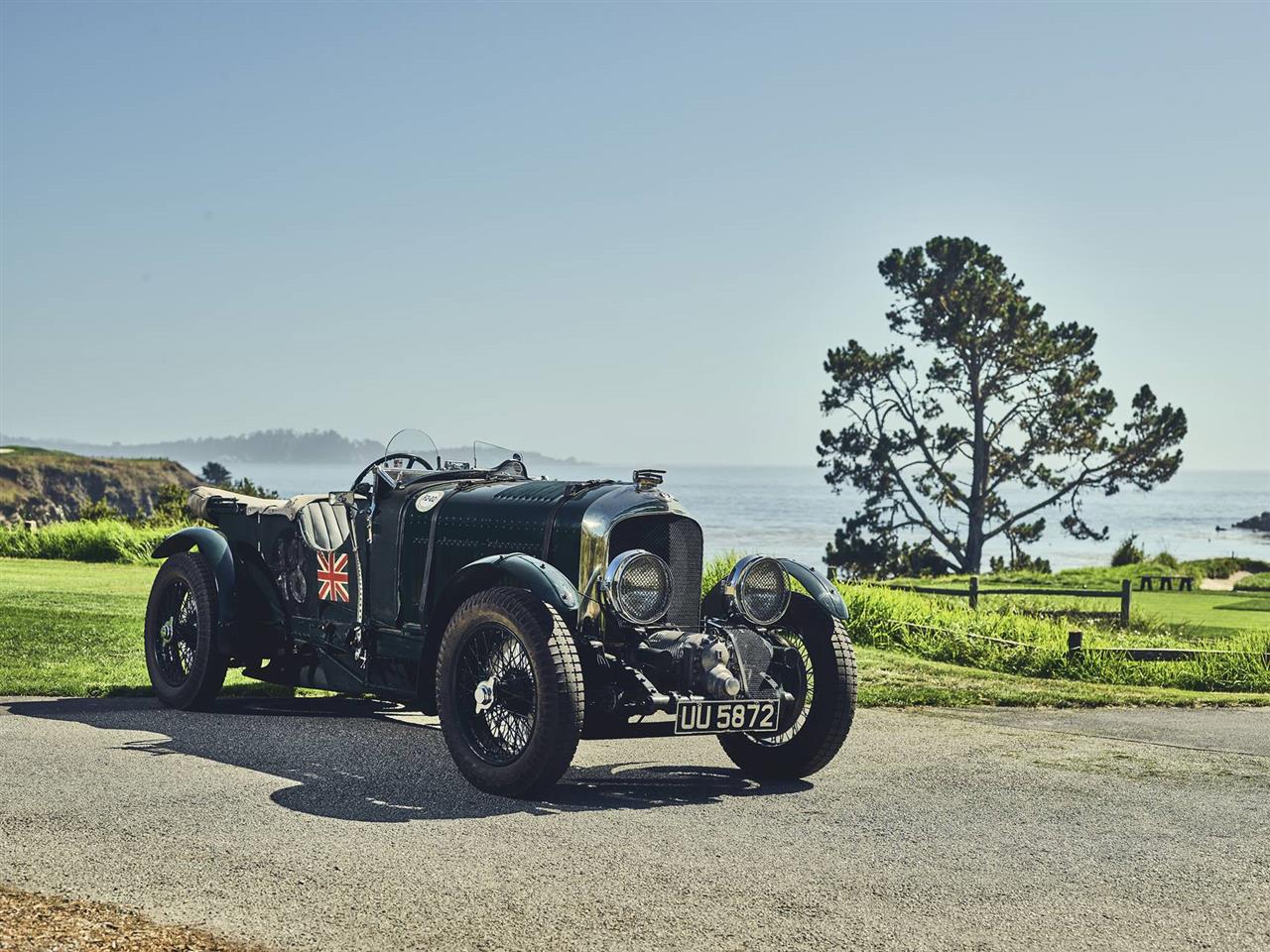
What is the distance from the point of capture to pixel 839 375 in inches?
1960

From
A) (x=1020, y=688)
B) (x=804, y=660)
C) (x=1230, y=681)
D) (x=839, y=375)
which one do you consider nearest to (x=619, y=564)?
(x=804, y=660)

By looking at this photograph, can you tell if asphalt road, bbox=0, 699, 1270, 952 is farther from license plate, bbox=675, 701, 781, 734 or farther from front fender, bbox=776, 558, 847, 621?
front fender, bbox=776, 558, 847, 621

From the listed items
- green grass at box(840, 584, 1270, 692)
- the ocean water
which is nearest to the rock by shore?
the ocean water

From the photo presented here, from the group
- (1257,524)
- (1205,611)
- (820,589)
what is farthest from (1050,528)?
(820,589)

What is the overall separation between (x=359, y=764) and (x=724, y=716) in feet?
7.04

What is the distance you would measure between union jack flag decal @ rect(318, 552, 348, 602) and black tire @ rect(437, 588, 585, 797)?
1668 mm

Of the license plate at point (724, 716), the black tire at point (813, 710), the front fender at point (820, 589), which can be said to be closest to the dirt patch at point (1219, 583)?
the front fender at point (820, 589)

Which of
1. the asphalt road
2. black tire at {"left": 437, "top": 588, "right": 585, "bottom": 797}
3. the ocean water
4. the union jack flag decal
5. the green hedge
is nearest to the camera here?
the asphalt road

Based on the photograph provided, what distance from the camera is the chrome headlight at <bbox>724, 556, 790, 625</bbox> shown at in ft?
26.7

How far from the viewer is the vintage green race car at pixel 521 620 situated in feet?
24.6

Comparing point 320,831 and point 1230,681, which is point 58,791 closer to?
point 320,831

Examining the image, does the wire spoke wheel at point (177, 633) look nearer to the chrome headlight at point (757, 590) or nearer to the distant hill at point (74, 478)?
the chrome headlight at point (757, 590)

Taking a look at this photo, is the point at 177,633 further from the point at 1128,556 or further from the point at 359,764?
the point at 1128,556

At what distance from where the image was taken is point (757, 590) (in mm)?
8203
